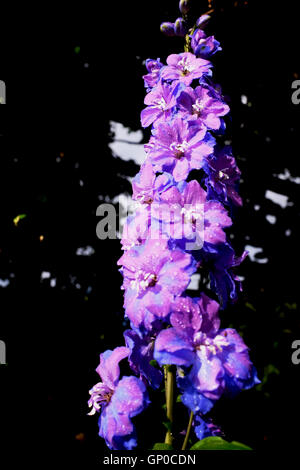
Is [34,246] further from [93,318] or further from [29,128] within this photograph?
[29,128]

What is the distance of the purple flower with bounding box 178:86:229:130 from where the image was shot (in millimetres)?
1255

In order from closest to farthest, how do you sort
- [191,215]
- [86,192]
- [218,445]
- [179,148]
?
1. [218,445]
2. [191,215]
3. [179,148]
4. [86,192]

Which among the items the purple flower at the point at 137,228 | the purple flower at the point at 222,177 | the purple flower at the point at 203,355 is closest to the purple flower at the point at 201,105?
the purple flower at the point at 222,177

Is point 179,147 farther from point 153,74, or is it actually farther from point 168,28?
point 168,28

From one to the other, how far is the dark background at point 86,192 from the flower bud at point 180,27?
54.9 inches

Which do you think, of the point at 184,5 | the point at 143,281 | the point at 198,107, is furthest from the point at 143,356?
the point at 184,5

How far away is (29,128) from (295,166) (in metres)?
2.69

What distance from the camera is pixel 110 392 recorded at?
109 centimetres

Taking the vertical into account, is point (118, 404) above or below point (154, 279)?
below

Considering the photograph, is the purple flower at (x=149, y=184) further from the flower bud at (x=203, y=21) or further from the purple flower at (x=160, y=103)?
the flower bud at (x=203, y=21)

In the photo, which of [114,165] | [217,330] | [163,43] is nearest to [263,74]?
[163,43]

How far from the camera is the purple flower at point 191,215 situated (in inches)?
40.1

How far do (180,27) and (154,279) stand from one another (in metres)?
1.15

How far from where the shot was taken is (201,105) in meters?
1.26
